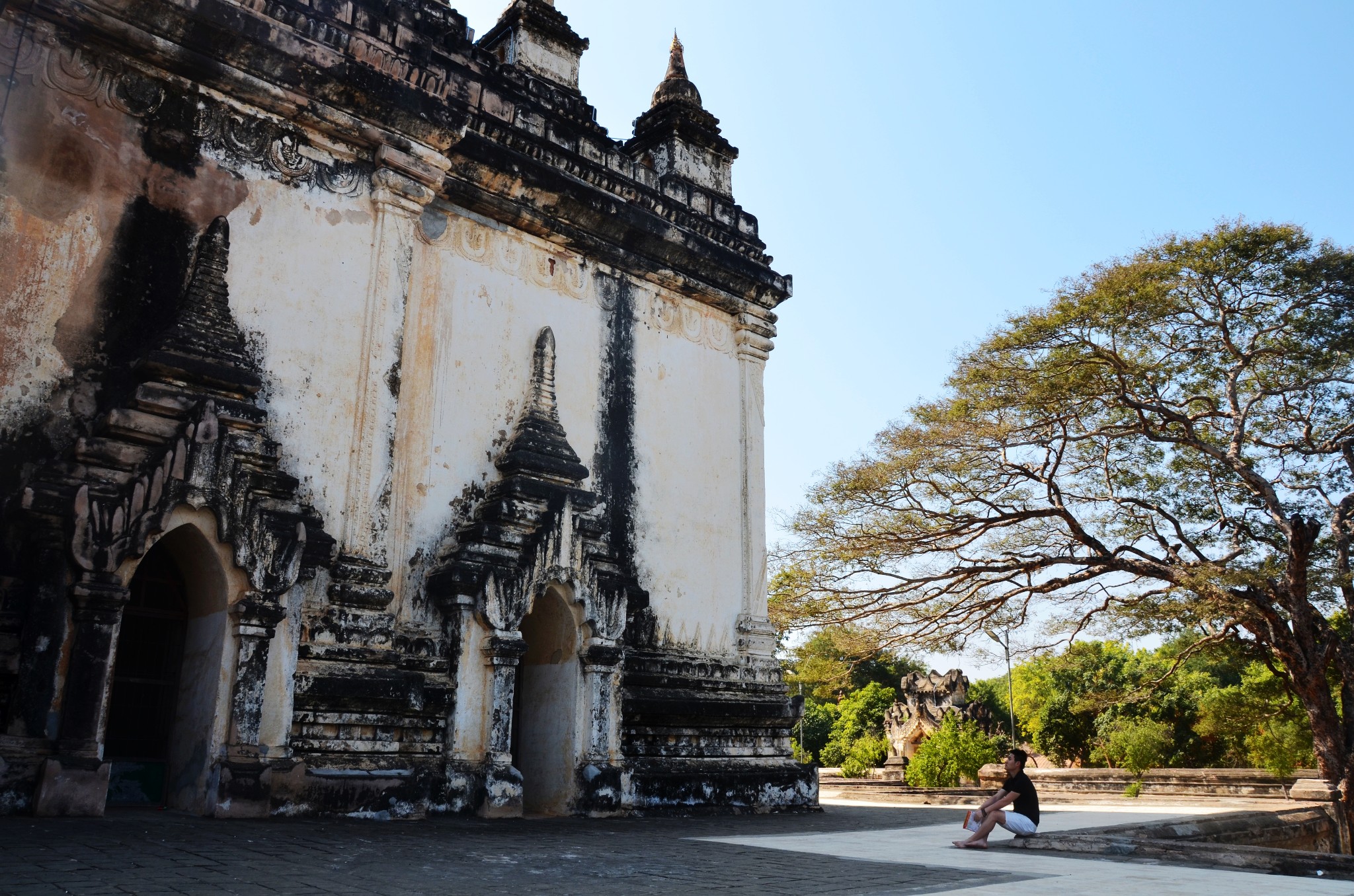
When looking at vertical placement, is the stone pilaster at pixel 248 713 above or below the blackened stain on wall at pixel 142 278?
below

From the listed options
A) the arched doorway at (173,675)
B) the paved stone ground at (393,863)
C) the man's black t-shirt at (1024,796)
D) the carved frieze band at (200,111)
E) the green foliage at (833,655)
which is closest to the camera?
the paved stone ground at (393,863)

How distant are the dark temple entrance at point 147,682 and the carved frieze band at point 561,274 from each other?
4073mm

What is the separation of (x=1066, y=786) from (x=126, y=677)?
18046 mm

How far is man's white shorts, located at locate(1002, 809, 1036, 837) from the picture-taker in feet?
25.3

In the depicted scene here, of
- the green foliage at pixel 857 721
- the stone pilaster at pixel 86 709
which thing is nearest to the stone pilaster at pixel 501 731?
the stone pilaster at pixel 86 709

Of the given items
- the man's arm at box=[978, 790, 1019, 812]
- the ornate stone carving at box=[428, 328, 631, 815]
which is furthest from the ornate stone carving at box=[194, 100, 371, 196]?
the man's arm at box=[978, 790, 1019, 812]

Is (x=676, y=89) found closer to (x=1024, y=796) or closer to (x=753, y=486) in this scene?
(x=753, y=486)

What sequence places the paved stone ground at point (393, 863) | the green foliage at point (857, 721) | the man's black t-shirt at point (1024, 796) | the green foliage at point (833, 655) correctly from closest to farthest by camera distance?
1. the paved stone ground at point (393, 863)
2. the man's black t-shirt at point (1024, 796)
3. the green foliage at point (833, 655)
4. the green foliage at point (857, 721)

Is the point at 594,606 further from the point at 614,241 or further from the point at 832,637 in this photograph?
the point at 832,637

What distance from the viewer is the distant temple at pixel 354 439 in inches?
291

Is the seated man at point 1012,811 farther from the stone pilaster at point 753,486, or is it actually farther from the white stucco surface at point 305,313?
the white stucco surface at point 305,313

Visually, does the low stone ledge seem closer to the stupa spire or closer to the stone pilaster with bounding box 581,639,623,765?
the stone pilaster with bounding box 581,639,623,765

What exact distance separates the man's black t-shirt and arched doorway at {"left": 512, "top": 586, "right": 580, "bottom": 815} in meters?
3.99

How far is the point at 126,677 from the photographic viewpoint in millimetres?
7965
